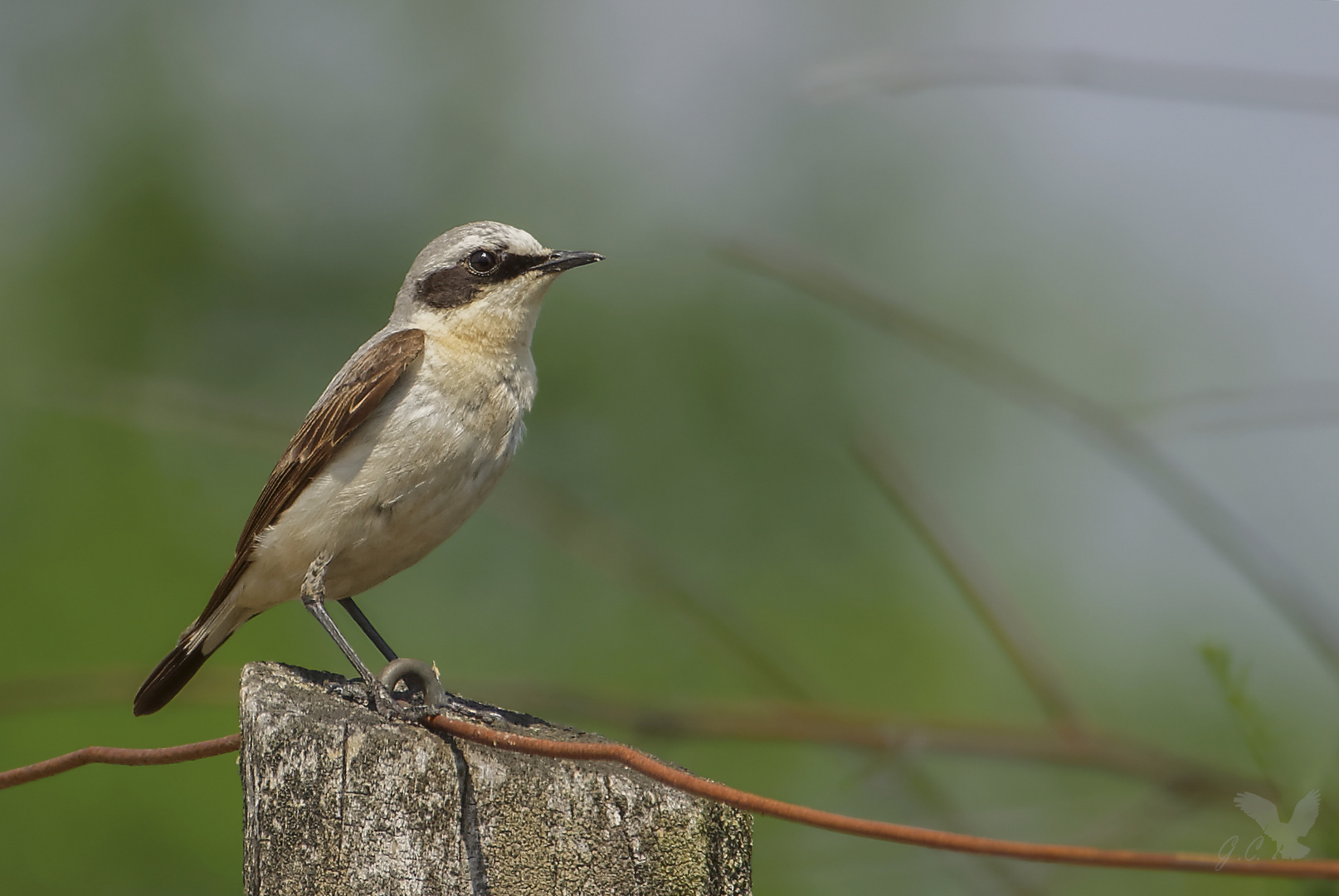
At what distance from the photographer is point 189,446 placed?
498 inches

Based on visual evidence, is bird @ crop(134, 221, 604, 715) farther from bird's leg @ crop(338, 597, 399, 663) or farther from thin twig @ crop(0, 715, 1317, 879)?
thin twig @ crop(0, 715, 1317, 879)

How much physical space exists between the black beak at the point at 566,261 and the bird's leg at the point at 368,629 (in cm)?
159

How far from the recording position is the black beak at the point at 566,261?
15.6 ft

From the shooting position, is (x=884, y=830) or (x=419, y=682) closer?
(x=884, y=830)

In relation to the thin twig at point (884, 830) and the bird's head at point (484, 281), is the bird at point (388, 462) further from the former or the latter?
the thin twig at point (884, 830)

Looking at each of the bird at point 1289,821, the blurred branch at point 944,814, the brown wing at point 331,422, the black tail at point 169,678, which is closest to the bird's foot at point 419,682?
the blurred branch at point 944,814

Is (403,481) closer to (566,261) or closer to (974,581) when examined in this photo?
(566,261)

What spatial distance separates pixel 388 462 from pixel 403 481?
0.09m

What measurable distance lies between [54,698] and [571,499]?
1.44 metres

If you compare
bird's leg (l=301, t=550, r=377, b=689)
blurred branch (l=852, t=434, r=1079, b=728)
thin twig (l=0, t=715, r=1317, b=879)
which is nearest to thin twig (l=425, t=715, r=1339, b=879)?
thin twig (l=0, t=715, r=1317, b=879)

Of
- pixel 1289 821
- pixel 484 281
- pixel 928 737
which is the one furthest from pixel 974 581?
pixel 484 281

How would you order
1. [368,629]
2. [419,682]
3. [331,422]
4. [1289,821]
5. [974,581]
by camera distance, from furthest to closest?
1. [368,629]
2. [331,422]
3. [419,682]
4. [974,581]
5. [1289,821]

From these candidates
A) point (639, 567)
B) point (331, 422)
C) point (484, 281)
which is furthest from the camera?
point (484, 281)

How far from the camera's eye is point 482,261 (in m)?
4.88
